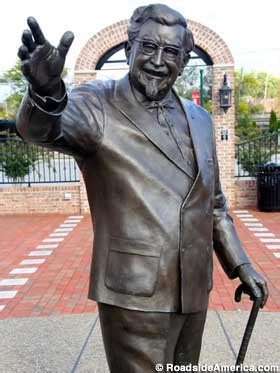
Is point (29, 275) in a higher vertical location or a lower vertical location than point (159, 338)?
lower

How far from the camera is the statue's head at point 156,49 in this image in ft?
5.58

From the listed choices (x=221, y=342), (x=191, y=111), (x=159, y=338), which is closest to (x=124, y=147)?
(x=191, y=111)

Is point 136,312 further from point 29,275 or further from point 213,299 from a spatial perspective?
point 29,275

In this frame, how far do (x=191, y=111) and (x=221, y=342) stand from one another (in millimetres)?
2497

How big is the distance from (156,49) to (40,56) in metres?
0.49

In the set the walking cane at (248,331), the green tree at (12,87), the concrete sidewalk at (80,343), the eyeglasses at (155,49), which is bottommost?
the concrete sidewalk at (80,343)

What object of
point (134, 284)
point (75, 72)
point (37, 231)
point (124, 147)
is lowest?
point (37, 231)

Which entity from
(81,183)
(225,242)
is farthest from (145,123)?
(81,183)

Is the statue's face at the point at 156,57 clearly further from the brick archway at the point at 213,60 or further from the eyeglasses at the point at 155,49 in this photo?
the brick archway at the point at 213,60

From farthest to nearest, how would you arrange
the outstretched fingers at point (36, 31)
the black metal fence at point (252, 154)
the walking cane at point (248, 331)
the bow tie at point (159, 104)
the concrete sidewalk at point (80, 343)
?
the black metal fence at point (252, 154)
the concrete sidewalk at point (80, 343)
the walking cane at point (248, 331)
the bow tie at point (159, 104)
the outstretched fingers at point (36, 31)

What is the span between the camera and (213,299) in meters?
5.00

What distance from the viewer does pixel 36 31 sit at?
1358 millimetres

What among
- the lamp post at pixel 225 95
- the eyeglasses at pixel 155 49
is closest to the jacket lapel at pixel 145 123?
the eyeglasses at pixel 155 49

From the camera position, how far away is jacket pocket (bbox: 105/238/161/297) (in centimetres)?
169
